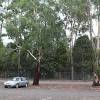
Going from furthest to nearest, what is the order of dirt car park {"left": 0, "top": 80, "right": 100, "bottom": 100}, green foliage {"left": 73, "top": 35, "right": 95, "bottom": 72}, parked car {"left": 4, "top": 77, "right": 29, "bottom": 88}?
green foliage {"left": 73, "top": 35, "right": 95, "bottom": 72} → parked car {"left": 4, "top": 77, "right": 29, "bottom": 88} → dirt car park {"left": 0, "top": 80, "right": 100, "bottom": 100}

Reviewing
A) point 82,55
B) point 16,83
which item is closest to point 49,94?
point 16,83

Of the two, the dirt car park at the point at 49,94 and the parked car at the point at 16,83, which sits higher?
the parked car at the point at 16,83

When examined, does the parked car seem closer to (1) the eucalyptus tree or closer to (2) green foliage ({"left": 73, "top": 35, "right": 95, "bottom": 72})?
(1) the eucalyptus tree

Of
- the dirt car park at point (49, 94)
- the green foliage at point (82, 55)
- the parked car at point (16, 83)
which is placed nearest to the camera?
the dirt car park at point (49, 94)

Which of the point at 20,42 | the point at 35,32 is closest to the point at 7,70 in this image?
the point at 20,42

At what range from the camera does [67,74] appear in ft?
262

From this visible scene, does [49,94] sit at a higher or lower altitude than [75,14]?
lower

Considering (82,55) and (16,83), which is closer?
(16,83)

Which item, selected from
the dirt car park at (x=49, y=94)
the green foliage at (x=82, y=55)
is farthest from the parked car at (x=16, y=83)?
the green foliage at (x=82, y=55)

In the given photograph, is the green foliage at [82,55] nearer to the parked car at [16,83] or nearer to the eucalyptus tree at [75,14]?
the eucalyptus tree at [75,14]

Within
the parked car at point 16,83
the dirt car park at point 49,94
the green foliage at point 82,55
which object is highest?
the green foliage at point 82,55

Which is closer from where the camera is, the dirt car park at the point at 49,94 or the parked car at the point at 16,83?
the dirt car park at the point at 49,94

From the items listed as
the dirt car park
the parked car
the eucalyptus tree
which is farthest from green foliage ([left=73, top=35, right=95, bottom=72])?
the dirt car park

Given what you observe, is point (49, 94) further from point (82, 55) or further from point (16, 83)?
point (82, 55)
